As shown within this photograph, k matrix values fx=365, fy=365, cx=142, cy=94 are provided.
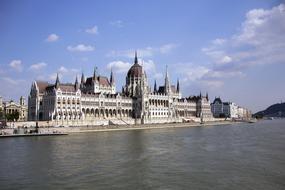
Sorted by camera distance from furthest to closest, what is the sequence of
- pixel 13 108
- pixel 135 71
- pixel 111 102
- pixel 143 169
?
Answer: pixel 135 71
pixel 13 108
pixel 111 102
pixel 143 169

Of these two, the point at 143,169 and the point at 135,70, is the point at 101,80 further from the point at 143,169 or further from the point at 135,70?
the point at 143,169

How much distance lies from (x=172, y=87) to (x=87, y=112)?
5194 centimetres

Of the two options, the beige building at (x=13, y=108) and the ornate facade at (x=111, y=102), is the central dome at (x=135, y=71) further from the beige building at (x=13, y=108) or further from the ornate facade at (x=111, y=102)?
the beige building at (x=13, y=108)

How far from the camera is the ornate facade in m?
91.1

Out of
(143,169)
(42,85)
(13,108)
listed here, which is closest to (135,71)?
(42,85)

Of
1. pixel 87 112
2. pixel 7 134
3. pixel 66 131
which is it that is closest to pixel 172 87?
pixel 87 112

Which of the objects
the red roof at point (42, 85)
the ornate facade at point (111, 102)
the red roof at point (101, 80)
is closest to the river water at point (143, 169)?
the ornate facade at point (111, 102)

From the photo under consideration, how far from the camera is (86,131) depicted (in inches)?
3059

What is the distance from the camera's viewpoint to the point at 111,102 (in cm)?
10625

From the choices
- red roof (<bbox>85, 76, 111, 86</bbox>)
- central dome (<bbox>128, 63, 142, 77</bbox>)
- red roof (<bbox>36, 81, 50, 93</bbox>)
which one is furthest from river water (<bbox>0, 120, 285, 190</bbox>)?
central dome (<bbox>128, 63, 142, 77</bbox>)

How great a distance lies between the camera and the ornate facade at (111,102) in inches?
3588

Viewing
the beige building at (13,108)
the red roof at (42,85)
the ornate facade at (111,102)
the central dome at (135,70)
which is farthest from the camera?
the central dome at (135,70)

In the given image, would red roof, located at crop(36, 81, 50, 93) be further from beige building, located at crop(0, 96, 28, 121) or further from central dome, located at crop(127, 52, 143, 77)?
central dome, located at crop(127, 52, 143, 77)

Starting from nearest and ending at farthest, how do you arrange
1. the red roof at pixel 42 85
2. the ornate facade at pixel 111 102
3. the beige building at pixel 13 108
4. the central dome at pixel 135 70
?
the ornate facade at pixel 111 102, the red roof at pixel 42 85, the beige building at pixel 13 108, the central dome at pixel 135 70
